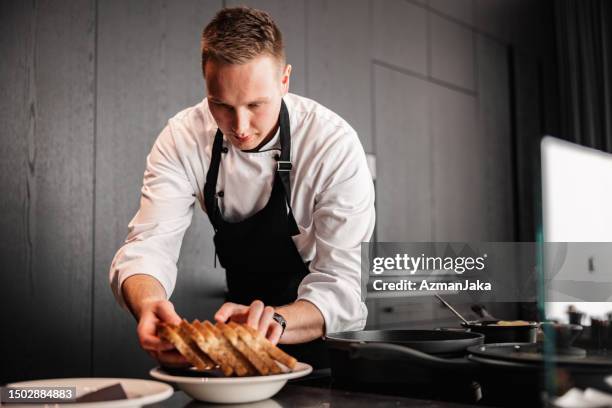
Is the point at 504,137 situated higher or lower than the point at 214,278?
higher

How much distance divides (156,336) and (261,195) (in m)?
0.91

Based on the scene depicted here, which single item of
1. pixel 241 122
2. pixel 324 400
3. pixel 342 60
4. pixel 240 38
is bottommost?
pixel 324 400

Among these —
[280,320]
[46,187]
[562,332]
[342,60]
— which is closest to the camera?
[562,332]

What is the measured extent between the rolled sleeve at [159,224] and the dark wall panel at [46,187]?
2.60 feet

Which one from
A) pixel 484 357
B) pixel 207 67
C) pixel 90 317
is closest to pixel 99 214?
pixel 90 317

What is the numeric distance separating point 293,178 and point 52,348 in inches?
52.0

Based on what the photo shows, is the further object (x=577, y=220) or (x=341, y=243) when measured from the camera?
(x=341, y=243)

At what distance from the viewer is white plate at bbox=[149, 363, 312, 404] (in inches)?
41.3

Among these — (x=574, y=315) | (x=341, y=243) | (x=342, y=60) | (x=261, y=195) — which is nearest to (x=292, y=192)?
(x=261, y=195)

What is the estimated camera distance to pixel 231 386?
1.06 m

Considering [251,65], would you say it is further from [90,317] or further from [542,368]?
[90,317]

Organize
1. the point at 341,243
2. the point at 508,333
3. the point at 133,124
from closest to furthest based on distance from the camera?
1. the point at 508,333
2. the point at 341,243
3. the point at 133,124

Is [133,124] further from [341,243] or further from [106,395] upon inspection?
[106,395]

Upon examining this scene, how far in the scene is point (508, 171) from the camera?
571 cm
